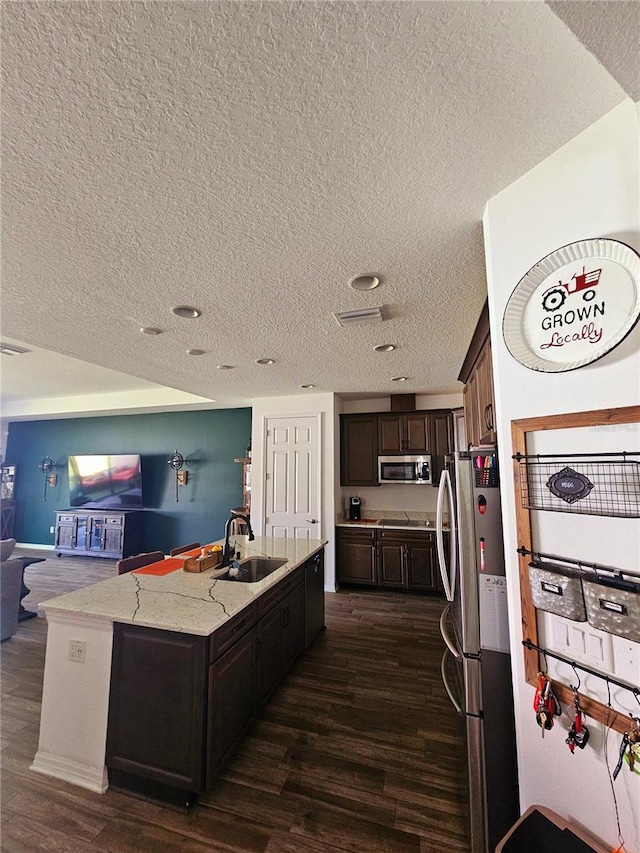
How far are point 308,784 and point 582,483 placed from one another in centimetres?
203

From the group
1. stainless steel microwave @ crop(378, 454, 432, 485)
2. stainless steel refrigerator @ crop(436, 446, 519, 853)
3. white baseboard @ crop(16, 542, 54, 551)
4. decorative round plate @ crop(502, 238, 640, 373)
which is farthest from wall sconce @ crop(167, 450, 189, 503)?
decorative round plate @ crop(502, 238, 640, 373)

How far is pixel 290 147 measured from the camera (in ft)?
3.79

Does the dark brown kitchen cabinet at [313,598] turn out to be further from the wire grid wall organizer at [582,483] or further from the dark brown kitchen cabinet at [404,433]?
the wire grid wall organizer at [582,483]

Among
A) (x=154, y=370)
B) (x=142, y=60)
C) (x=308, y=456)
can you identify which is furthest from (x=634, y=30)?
(x=308, y=456)

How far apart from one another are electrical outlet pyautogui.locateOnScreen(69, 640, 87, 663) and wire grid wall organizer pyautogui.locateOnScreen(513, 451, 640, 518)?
7.48ft

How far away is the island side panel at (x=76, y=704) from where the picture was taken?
179 centimetres

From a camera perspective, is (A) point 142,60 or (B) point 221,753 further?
(B) point 221,753

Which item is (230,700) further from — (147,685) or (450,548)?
(450,548)

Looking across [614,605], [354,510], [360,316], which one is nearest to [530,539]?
[614,605]

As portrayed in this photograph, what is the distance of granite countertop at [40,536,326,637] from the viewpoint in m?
1.74

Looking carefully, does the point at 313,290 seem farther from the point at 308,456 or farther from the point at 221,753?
the point at 308,456

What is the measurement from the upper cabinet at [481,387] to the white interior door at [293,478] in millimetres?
2284

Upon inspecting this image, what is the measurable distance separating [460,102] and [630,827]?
80.1 inches

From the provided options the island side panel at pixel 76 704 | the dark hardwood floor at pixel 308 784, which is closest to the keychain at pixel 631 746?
the dark hardwood floor at pixel 308 784
